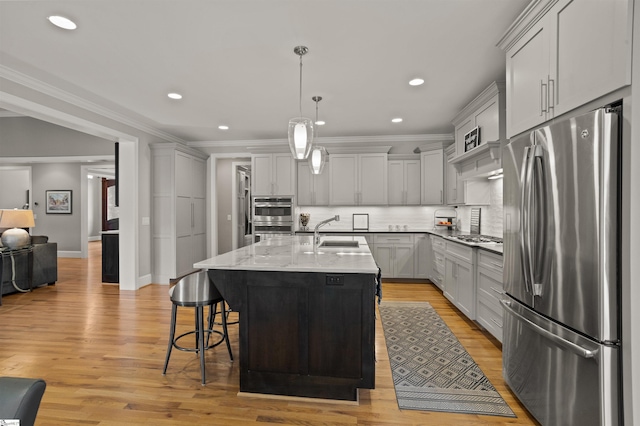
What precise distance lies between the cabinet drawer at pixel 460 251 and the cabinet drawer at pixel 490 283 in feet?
0.82

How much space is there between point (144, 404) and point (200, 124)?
4341mm

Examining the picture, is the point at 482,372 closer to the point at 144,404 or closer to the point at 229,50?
the point at 144,404

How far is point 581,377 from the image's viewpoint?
163cm

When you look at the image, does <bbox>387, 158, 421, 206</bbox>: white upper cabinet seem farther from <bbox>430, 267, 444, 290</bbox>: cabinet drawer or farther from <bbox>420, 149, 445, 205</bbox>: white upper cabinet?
<bbox>430, 267, 444, 290</bbox>: cabinet drawer

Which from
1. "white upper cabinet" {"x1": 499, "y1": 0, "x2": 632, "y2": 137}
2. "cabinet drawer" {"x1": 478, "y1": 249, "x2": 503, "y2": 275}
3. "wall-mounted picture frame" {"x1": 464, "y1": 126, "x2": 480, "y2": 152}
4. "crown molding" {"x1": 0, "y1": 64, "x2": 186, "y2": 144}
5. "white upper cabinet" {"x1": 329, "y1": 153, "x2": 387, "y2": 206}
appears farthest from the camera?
"white upper cabinet" {"x1": 329, "y1": 153, "x2": 387, "y2": 206}

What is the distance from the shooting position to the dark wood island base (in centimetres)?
221

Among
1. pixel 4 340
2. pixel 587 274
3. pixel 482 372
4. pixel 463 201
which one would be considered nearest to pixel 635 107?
pixel 587 274

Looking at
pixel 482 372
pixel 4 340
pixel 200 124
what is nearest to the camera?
pixel 482 372

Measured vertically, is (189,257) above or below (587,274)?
below

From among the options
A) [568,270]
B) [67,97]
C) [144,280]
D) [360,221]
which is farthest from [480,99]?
[144,280]

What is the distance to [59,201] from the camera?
8.68 metres

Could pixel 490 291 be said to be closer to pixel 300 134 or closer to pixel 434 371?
pixel 434 371

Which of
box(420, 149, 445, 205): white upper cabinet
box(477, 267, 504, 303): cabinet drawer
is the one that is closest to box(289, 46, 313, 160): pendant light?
box(477, 267, 504, 303): cabinet drawer

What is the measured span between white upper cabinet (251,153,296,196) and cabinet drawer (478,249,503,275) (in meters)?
3.65
